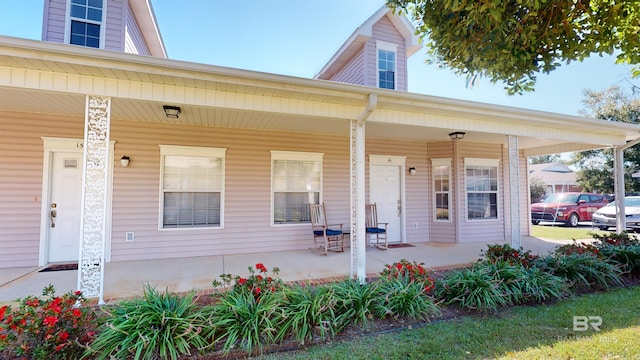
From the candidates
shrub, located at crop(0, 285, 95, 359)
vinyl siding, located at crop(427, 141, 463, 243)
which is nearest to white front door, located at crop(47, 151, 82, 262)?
shrub, located at crop(0, 285, 95, 359)

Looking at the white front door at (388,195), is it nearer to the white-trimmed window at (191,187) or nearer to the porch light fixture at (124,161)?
the white-trimmed window at (191,187)

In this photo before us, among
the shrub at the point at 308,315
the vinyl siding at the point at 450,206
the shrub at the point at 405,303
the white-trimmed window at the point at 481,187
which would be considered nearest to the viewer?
the shrub at the point at 308,315

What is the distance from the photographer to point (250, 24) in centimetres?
907

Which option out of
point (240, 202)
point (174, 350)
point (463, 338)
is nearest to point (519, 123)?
point (463, 338)

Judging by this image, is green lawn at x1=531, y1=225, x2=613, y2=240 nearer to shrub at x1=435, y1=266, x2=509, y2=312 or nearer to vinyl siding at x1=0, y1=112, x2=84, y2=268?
shrub at x1=435, y1=266, x2=509, y2=312

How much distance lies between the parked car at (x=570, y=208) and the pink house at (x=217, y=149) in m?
5.50

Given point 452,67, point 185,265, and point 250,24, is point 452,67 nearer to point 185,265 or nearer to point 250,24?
point 185,265

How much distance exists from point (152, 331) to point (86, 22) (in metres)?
6.35

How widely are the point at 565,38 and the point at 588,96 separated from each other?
16834 millimetres

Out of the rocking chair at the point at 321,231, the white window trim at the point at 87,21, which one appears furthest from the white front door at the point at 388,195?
the white window trim at the point at 87,21

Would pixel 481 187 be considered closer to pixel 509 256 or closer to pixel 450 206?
pixel 450 206

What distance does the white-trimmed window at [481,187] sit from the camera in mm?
7492

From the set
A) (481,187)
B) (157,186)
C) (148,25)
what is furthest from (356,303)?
(148,25)

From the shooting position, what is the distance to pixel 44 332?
2209 millimetres
